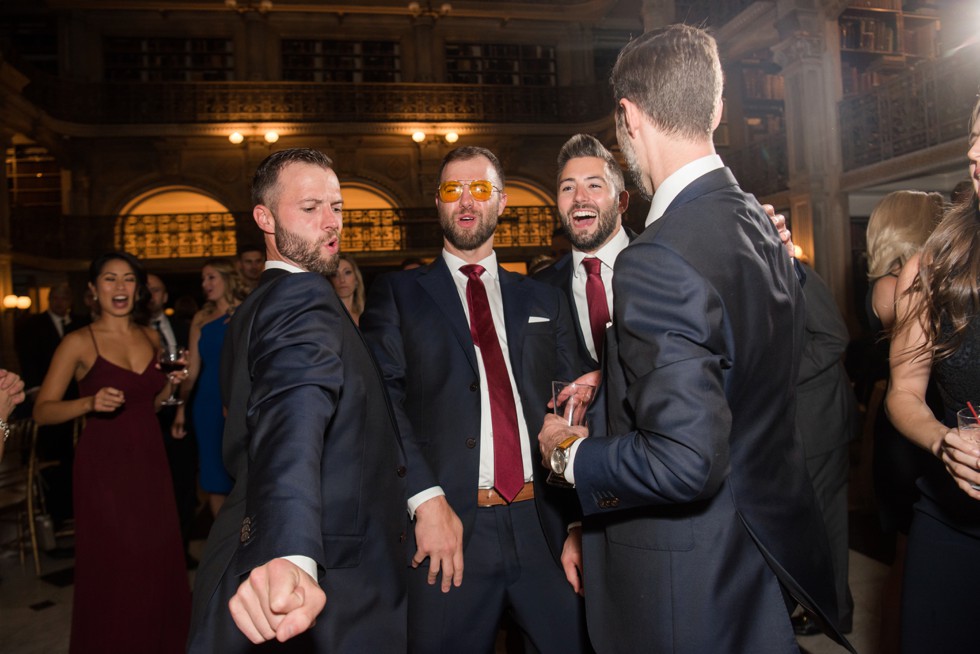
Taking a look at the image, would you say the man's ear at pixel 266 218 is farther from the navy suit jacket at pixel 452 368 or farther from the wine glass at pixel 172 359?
the wine glass at pixel 172 359

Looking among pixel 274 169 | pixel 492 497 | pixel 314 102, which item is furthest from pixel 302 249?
pixel 314 102

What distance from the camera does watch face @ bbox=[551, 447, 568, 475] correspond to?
1385 millimetres

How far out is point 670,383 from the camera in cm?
112

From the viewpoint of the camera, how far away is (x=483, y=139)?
17516 mm

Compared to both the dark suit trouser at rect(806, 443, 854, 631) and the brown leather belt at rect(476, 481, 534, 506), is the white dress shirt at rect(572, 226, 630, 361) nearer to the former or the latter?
the brown leather belt at rect(476, 481, 534, 506)

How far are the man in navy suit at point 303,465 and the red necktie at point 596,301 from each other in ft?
2.77

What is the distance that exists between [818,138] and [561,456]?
31.6 feet

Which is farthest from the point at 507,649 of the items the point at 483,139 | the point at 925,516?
the point at 483,139

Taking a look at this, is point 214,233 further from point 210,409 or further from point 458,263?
point 458,263

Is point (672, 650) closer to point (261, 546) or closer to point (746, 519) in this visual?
point (746, 519)

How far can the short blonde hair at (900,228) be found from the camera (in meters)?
2.65

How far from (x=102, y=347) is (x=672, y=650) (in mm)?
2997

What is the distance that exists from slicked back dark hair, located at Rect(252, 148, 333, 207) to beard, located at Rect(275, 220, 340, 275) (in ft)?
0.26

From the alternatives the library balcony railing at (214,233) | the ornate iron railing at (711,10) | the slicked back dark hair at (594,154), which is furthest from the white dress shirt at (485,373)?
the library balcony railing at (214,233)
